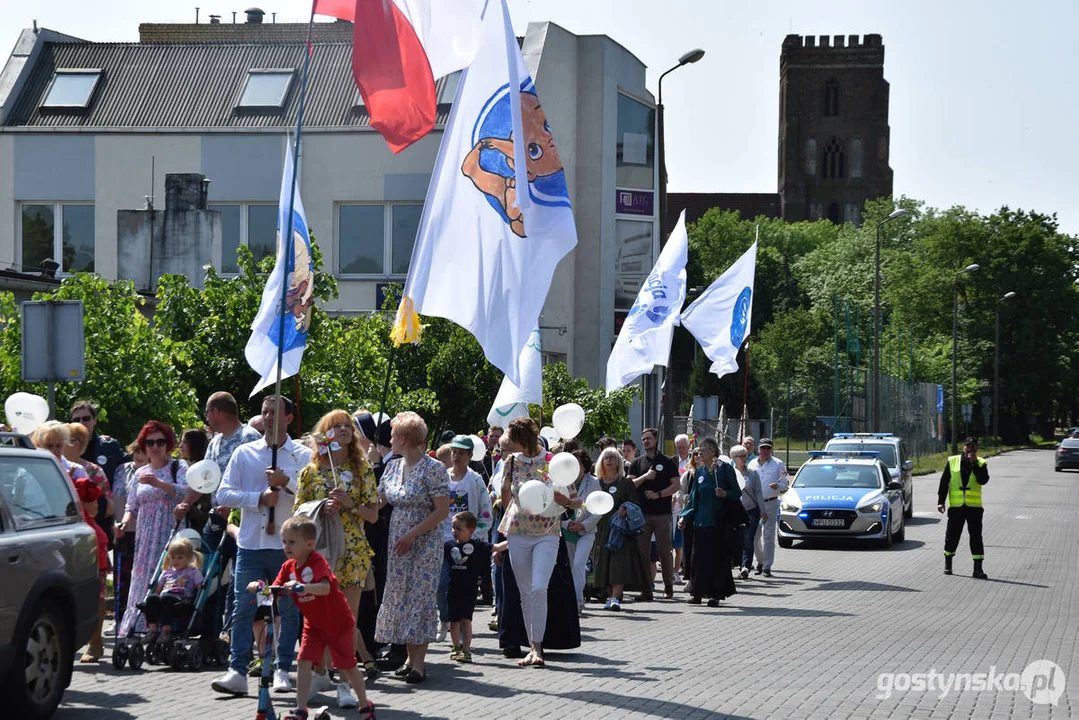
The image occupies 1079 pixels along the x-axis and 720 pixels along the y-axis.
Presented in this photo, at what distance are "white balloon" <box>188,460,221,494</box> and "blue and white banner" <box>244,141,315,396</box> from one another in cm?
79

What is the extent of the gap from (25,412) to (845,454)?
20496mm

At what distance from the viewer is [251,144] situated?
3956 cm

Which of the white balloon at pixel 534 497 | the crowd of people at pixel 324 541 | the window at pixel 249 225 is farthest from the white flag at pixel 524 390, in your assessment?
the window at pixel 249 225

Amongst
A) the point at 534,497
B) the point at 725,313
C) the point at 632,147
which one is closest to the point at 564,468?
the point at 534,497

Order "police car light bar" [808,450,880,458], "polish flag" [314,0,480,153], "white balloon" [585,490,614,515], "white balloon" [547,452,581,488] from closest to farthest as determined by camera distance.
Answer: "polish flag" [314,0,480,153] → "white balloon" [547,452,581,488] → "white balloon" [585,490,614,515] → "police car light bar" [808,450,880,458]

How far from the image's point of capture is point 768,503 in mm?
20281

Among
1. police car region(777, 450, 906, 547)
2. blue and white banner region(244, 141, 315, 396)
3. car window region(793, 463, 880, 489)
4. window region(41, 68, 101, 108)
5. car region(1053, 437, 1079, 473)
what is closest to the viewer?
blue and white banner region(244, 141, 315, 396)

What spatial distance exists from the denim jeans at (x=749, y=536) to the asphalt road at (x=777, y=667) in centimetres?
60

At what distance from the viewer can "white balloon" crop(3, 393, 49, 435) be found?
12.2 meters

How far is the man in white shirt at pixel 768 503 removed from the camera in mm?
20266

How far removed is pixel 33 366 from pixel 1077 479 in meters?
47.2

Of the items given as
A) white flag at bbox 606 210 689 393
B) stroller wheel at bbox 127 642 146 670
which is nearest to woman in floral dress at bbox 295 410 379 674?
stroller wheel at bbox 127 642 146 670

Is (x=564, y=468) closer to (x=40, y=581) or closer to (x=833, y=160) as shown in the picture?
(x=40, y=581)

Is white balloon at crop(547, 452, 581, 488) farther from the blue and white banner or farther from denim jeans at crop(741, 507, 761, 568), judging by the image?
denim jeans at crop(741, 507, 761, 568)
